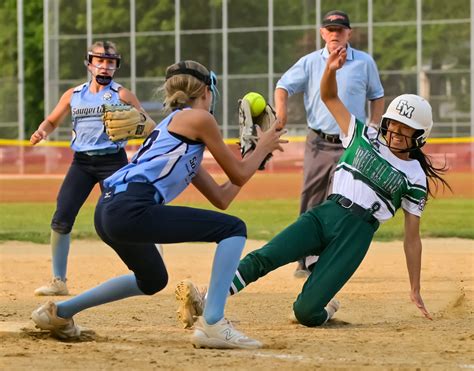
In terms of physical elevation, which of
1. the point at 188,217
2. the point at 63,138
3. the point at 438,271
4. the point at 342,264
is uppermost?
the point at 188,217

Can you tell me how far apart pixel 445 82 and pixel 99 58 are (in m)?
21.7

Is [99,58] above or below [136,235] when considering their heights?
above

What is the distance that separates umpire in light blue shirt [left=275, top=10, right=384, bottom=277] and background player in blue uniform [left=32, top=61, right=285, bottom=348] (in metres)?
3.24

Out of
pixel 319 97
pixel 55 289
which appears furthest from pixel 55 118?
pixel 319 97

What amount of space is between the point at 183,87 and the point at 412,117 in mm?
1567

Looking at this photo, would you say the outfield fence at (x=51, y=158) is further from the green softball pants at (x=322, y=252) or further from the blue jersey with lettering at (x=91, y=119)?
the green softball pants at (x=322, y=252)

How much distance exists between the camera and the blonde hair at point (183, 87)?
6.23 meters

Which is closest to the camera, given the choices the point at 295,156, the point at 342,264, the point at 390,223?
the point at 342,264

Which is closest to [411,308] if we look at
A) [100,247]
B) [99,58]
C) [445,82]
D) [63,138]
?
[99,58]

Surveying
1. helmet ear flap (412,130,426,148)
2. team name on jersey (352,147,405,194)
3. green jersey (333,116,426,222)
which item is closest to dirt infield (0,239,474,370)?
green jersey (333,116,426,222)

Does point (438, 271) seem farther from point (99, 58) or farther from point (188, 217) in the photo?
point (188, 217)

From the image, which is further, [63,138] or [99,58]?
[63,138]

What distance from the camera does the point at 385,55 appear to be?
3017 centimetres

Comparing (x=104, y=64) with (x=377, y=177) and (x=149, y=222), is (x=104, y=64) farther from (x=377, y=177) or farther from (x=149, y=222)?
(x=149, y=222)
